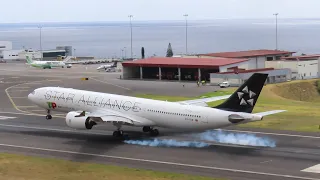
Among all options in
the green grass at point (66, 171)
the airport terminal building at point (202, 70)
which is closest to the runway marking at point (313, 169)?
the green grass at point (66, 171)

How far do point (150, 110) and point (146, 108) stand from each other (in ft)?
1.85

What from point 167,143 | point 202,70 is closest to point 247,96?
point 167,143

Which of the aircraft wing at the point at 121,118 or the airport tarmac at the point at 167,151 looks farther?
the aircraft wing at the point at 121,118

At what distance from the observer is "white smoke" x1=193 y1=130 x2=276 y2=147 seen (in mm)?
53500

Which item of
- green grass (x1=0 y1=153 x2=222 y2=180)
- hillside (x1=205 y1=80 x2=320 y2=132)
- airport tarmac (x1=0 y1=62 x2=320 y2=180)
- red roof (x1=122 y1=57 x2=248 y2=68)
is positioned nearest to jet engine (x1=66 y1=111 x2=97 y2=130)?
airport tarmac (x1=0 y1=62 x2=320 y2=180)

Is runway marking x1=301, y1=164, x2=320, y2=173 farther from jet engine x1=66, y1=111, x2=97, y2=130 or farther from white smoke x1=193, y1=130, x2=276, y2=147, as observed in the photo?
jet engine x1=66, y1=111, x2=97, y2=130

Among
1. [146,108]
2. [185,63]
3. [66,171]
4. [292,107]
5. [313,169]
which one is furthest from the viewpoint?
[185,63]

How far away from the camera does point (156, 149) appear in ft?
170

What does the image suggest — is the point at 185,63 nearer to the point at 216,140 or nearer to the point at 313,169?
the point at 216,140

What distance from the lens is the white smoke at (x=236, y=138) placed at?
53500 millimetres

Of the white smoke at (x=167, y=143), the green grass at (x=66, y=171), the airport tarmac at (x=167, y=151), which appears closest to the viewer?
the green grass at (x=66, y=171)

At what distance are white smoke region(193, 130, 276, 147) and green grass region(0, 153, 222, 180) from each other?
14.1 m

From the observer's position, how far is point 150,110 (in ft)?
183

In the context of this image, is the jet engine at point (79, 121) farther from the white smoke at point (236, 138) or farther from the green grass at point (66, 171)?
the white smoke at point (236, 138)
